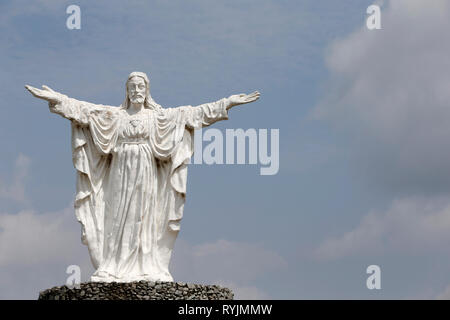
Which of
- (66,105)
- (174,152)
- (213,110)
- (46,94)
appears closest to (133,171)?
(174,152)

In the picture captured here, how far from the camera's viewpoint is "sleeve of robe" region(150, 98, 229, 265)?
716 inches

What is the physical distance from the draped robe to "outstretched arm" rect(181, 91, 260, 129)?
0.02 metres

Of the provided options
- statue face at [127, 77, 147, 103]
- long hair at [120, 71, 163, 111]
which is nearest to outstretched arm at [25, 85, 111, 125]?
long hair at [120, 71, 163, 111]

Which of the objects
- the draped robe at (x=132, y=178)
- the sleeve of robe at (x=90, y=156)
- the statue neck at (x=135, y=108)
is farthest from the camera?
the statue neck at (x=135, y=108)

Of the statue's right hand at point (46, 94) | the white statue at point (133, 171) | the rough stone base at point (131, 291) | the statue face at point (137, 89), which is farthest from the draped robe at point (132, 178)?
the rough stone base at point (131, 291)

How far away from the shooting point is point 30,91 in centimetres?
1791

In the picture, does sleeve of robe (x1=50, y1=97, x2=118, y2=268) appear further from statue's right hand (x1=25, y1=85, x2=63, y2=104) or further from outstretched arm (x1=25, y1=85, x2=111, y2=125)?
statue's right hand (x1=25, y1=85, x2=63, y2=104)

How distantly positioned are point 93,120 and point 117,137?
24.1 inches

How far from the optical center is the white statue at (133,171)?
705 inches

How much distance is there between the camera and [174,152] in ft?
59.9

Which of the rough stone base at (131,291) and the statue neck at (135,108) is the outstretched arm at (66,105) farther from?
the rough stone base at (131,291)

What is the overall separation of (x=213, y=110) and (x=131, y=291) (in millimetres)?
4188

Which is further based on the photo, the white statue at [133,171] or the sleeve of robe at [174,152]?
the sleeve of robe at [174,152]
